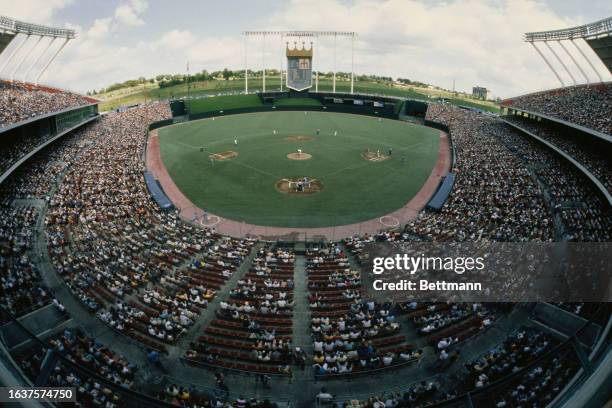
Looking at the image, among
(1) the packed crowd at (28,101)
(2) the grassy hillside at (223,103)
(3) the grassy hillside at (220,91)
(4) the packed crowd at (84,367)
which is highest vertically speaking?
(3) the grassy hillside at (220,91)

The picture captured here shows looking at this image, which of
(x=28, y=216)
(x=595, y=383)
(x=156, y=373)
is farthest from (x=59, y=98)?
(x=595, y=383)

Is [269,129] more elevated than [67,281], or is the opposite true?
[269,129]

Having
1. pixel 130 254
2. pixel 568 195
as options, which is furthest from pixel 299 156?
pixel 130 254

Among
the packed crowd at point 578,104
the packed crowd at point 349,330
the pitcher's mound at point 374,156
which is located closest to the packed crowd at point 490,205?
the packed crowd at point 578,104

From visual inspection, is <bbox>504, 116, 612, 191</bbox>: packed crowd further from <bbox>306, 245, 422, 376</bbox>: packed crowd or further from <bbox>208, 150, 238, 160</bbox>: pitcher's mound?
<bbox>208, 150, 238, 160</bbox>: pitcher's mound

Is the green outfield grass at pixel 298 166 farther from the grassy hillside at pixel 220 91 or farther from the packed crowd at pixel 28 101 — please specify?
the grassy hillside at pixel 220 91

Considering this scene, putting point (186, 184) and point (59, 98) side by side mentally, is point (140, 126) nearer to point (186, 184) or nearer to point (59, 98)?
point (59, 98)

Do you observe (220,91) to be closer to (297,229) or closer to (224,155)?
(224,155)
